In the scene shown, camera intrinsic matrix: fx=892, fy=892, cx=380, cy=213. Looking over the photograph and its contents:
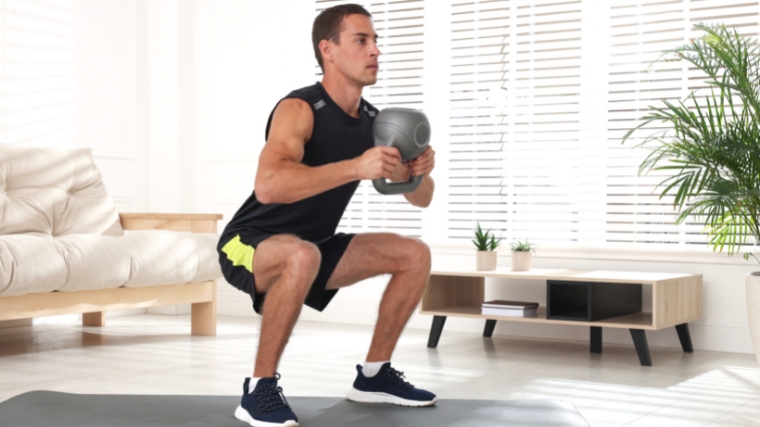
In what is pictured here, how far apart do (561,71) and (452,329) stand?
4.85 feet

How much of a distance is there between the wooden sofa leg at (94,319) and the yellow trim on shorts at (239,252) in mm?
2645

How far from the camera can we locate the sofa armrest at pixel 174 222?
4500 millimetres

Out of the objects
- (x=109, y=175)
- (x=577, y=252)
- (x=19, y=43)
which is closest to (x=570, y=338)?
(x=577, y=252)

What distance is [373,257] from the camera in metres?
2.58

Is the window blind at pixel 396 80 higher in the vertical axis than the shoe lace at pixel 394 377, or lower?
higher

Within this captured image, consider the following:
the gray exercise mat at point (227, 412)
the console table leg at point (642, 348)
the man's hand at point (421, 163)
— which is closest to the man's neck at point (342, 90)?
the man's hand at point (421, 163)

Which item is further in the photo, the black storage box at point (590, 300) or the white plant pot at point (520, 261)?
the white plant pot at point (520, 261)

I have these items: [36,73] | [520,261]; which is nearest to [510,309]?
[520,261]

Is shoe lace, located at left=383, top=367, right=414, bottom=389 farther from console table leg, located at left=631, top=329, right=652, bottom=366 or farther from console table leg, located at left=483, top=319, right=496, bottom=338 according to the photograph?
console table leg, located at left=483, top=319, right=496, bottom=338

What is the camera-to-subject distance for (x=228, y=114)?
5668 mm

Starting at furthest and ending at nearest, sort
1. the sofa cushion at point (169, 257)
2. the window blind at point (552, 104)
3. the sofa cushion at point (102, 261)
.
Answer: the window blind at point (552, 104) → the sofa cushion at point (169, 257) → the sofa cushion at point (102, 261)

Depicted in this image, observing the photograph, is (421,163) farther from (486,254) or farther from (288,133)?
(486,254)

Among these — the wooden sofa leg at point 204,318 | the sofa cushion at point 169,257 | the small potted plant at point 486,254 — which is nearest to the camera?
the sofa cushion at point 169,257

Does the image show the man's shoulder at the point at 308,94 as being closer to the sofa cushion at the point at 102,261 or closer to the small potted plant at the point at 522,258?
the sofa cushion at the point at 102,261
